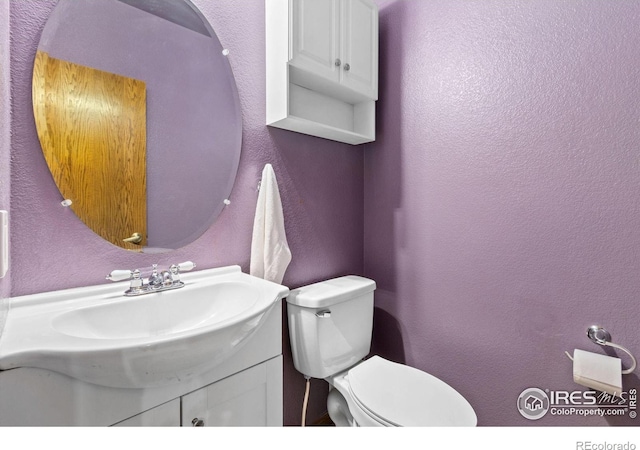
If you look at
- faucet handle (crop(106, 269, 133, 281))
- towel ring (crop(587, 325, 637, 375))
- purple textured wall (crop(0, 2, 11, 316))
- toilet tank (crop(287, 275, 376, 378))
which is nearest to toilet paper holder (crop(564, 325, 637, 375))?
towel ring (crop(587, 325, 637, 375))

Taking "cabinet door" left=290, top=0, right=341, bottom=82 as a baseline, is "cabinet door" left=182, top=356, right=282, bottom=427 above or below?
below

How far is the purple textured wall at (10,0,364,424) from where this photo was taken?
736 mm

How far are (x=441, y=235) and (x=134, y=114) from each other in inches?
50.4

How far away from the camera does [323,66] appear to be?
118 centimetres

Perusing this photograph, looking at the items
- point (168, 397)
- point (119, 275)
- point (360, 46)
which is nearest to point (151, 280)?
point (119, 275)

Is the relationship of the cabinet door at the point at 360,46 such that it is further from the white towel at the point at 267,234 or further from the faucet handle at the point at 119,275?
the faucet handle at the point at 119,275

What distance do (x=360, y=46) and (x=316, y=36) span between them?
0.27 m

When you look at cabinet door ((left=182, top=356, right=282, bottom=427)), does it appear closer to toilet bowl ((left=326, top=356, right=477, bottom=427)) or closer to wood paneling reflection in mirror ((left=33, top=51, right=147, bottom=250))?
toilet bowl ((left=326, top=356, right=477, bottom=427))

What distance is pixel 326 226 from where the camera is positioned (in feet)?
4.75

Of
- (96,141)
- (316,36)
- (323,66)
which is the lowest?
(96,141)

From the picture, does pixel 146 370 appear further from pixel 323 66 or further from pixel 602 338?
pixel 602 338

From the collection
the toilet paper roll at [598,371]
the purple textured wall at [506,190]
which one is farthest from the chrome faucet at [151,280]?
the toilet paper roll at [598,371]
